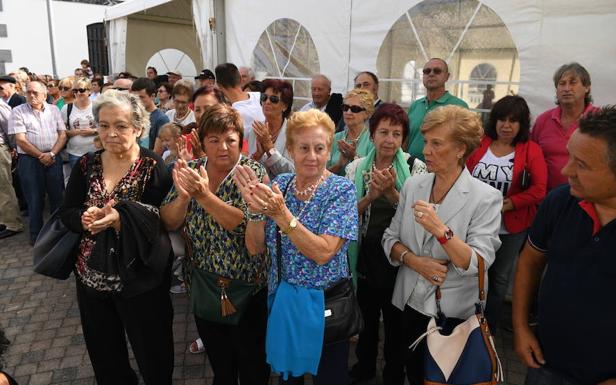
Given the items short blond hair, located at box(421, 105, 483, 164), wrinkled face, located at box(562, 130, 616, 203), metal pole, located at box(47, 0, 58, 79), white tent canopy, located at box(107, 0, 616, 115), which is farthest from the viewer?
metal pole, located at box(47, 0, 58, 79)

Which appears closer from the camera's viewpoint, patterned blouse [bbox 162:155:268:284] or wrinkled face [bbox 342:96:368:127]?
patterned blouse [bbox 162:155:268:284]

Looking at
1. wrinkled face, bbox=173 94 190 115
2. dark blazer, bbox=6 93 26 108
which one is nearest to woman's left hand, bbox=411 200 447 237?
wrinkled face, bbox=173 94 190 115

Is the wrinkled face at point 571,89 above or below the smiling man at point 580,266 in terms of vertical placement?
above

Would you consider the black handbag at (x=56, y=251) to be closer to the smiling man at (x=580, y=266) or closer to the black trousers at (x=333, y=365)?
the black trousers at (x=333, y=365)

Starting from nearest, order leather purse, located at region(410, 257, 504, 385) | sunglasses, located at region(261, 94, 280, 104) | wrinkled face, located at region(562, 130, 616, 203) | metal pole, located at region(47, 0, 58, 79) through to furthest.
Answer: wrinkled face, located at region(562, 130, 616, 203), leather purse, located at region(410, 257, 504, 385), sunglasses, located at region(261, 94, 280, 104), metal pole, located at region(47, 0, 58, 79)

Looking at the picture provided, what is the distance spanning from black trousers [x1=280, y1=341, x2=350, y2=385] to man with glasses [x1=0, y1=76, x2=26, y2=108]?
765cm

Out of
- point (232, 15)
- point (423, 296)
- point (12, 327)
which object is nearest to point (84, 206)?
point (423, 296)

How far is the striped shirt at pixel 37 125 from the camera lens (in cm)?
546

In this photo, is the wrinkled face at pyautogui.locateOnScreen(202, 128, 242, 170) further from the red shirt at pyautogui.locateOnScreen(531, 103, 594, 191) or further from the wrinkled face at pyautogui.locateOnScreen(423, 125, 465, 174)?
the red shirt at pyautogui.locateOnScreen(531, 103, 594, 191)

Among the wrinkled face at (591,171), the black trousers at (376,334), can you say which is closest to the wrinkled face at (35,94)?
the black trousers at (376,334)

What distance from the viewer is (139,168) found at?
2395 millimetres

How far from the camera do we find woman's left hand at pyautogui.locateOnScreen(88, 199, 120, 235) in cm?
211

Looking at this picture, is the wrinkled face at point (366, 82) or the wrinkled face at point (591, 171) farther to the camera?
the wrinkled face at point (366, 82)

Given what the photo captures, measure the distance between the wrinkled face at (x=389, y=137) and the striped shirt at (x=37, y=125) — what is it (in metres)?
5.17
